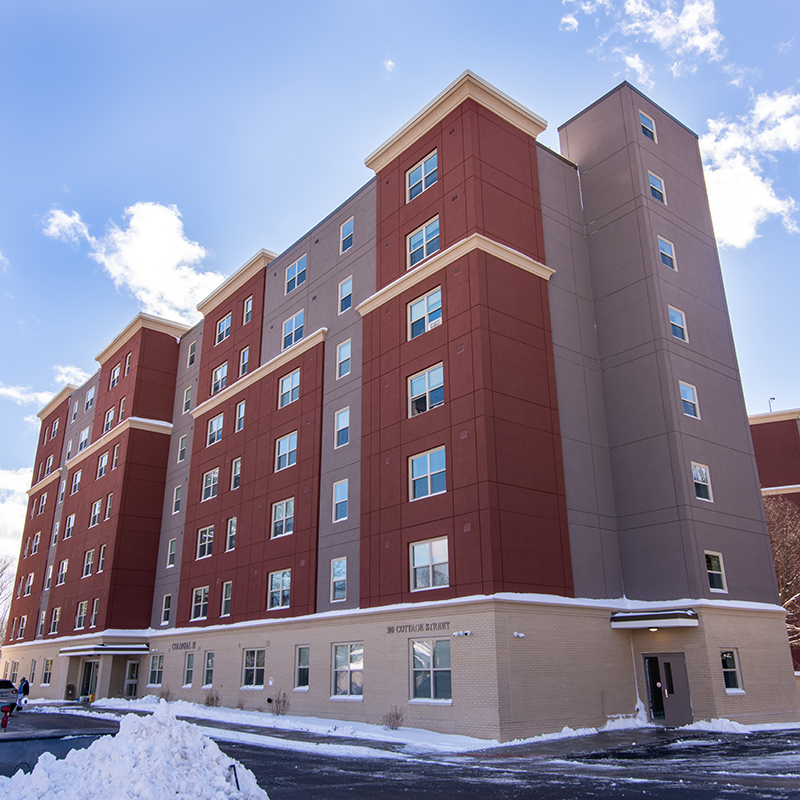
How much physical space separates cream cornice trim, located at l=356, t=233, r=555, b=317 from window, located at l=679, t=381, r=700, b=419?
23.3 feet

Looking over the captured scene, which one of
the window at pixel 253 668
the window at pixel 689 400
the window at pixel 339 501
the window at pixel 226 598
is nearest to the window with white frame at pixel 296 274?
the window at pixel 339 501

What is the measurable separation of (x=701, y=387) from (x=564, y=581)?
415 inches

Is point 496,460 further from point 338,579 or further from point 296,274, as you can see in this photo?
point 296,274

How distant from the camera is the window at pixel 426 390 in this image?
2698 cm

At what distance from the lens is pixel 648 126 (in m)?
32.8

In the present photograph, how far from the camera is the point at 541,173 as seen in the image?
31641mm

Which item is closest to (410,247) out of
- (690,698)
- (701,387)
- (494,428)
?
(494,428)

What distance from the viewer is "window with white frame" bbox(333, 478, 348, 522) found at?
1210 inches

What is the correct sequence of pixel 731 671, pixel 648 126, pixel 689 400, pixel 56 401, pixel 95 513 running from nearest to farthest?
pixel 731 671 → pixel 689 400 → pixel 648 126 → pixel 95 513 → pixel 56 401

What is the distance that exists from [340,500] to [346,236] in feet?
44.4

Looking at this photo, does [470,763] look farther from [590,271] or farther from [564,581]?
[590,271]

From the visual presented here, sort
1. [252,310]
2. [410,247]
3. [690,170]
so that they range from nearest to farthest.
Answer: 1. [410,247]
2. [690,170]
3. [252,310]

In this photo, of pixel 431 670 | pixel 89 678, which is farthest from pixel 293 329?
Result: pixel 89 678

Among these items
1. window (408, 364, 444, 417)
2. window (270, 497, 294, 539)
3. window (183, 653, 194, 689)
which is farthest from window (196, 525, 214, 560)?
window (408, 364, 444, 417)
